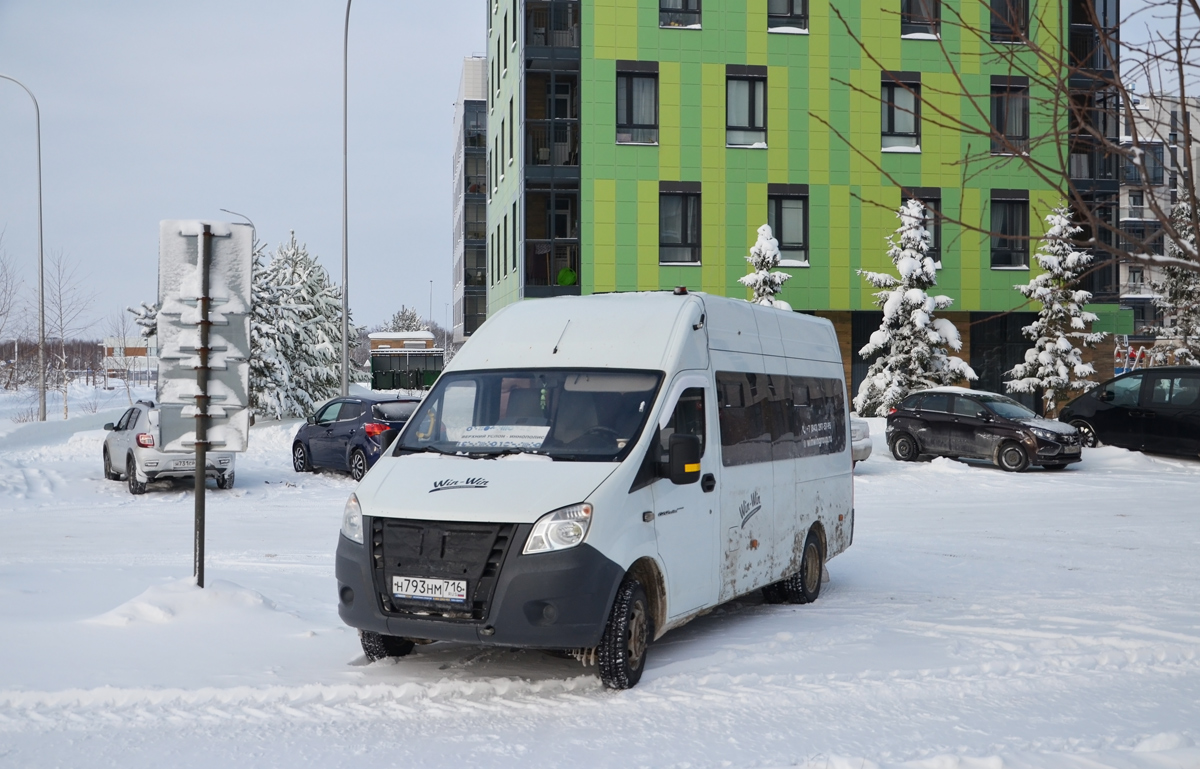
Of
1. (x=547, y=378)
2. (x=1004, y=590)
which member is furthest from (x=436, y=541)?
(x=1004, y=590)

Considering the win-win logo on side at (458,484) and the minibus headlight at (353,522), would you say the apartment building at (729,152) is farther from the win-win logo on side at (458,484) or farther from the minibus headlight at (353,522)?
the win-win logo on side at (458,484)

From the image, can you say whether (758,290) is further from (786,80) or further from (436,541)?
(436,541)

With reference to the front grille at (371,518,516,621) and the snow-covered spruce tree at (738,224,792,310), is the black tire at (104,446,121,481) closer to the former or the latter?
the front grille at (371,518,516,621)

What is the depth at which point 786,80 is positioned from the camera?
124 feet

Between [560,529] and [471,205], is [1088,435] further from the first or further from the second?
[471,205]

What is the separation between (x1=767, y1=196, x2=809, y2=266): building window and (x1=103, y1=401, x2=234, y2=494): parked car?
2292 centimetres

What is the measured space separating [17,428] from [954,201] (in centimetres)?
2892

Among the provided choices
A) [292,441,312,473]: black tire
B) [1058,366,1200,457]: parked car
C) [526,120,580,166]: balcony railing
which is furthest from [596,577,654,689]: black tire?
[526,120,580,166]: balcony railing

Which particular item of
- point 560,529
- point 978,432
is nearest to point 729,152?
point 978,432

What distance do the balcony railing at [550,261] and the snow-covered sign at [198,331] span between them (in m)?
28.1

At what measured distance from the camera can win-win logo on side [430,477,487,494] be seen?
6770 millimetres

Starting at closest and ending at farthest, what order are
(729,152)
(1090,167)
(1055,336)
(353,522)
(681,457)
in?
(353,522) < (681,457) < (1055,336) < (729,152) < (1090,167)

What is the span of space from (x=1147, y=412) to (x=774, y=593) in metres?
18.1

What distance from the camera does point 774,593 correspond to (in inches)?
388
